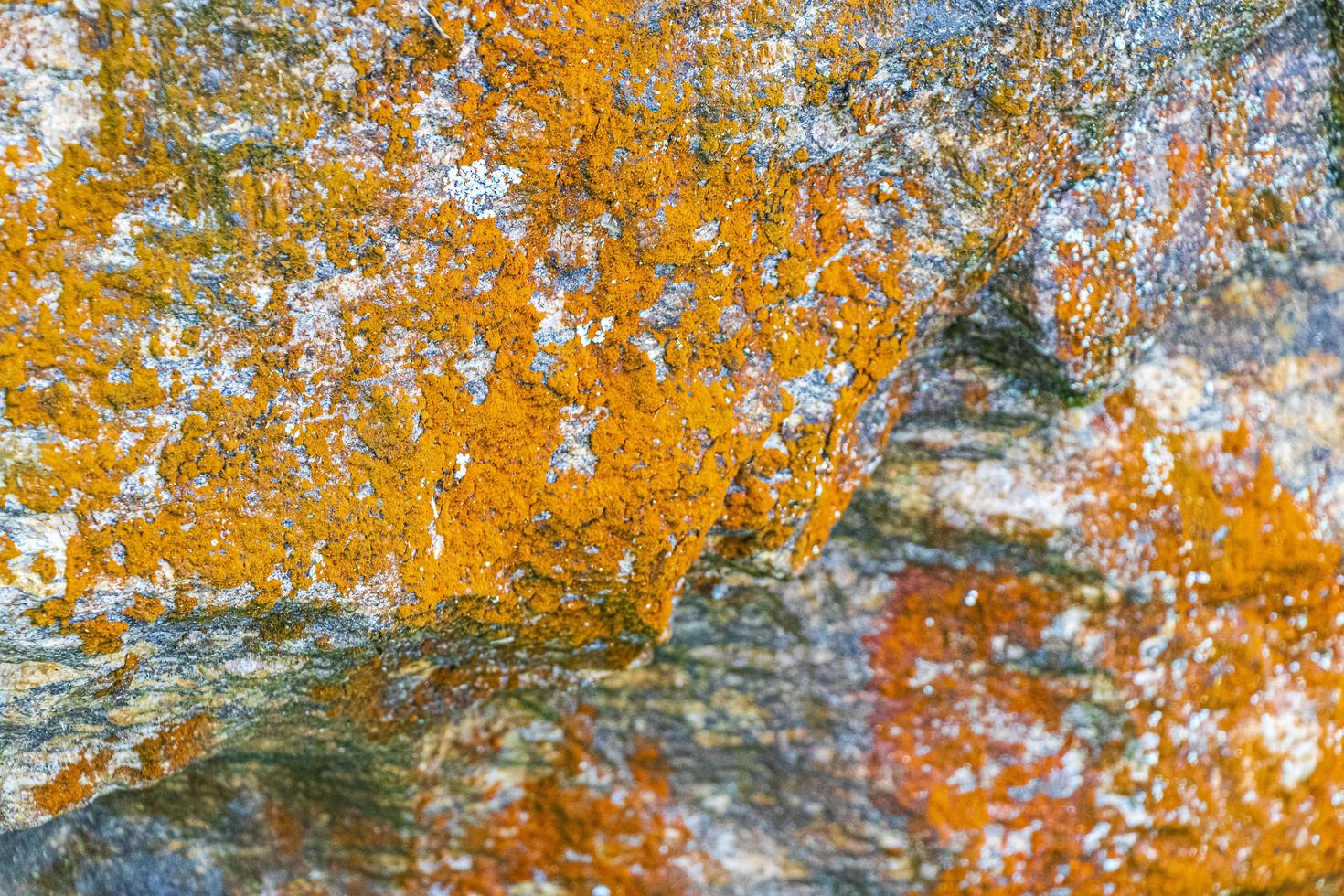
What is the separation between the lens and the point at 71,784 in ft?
8.20

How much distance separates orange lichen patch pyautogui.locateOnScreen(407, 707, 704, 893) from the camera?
130 inches

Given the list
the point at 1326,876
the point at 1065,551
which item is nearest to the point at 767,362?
the point at 1065,551

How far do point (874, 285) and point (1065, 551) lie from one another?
1.24m

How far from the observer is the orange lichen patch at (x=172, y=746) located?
2521mm

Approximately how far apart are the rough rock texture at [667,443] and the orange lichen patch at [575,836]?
0.02 metres

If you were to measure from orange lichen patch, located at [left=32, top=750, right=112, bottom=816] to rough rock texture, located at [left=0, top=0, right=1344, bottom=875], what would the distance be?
0.01 m

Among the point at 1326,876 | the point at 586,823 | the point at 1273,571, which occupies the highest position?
the point at 1273,571

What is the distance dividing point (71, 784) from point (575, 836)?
1672 millimetres

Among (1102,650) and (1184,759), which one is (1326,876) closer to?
(1184,759)

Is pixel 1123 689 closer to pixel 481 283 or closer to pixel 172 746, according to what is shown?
pixel 481 283

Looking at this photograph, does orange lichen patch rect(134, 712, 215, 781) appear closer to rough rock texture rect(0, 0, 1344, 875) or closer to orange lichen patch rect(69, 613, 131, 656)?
rough rock texture rect(0, 0, 1344, 875)

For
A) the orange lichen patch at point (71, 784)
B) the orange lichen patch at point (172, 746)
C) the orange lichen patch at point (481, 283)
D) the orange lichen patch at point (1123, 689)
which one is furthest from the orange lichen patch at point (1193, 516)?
the orange lichen patch at point (71, 784)

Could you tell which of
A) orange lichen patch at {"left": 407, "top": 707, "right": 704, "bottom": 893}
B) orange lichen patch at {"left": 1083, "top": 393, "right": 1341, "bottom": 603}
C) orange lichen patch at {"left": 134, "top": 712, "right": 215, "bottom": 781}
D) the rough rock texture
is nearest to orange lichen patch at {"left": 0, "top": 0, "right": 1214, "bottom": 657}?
the rough rock texture

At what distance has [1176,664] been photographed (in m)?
3.15
